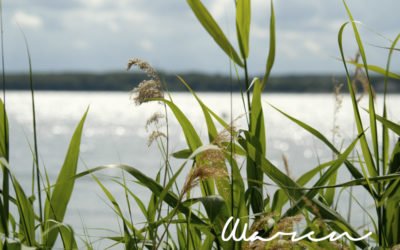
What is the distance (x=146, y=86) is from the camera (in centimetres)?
222

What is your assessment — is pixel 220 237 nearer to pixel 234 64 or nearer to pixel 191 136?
pixel 191 136

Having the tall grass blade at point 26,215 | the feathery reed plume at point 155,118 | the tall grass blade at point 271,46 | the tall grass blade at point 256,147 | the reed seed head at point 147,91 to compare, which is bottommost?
the tall grass blade at point 26,215

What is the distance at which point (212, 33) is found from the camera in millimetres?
2586

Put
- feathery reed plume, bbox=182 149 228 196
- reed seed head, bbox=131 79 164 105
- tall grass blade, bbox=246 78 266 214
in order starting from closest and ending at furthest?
feathery reed plume, bbox=182 149 228 196
reed seed head, bbox=131 79 164 105
tall grass blade, bbox=246 78 266 214

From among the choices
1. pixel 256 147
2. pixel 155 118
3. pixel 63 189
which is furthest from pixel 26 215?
pixel 256 147

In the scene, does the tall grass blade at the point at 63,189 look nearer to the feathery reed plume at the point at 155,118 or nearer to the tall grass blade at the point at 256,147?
the feathery reed plume at the point at 155,118

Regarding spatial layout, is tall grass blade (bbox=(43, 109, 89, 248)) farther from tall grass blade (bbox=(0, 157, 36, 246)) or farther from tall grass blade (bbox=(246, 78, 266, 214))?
tall grass blade (bbox=(246, 78, 266, 214))

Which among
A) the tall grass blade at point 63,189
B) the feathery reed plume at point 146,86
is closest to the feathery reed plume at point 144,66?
the feathery reed plume at point 146,86

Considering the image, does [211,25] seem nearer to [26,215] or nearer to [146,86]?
[146,86]

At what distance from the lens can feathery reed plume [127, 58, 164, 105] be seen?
7.28 ft

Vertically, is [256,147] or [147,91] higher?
[147,91]

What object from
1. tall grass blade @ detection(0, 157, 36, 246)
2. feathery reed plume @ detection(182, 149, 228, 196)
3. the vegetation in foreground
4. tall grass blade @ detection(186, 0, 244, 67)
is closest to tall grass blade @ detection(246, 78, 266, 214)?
the vegetation in foreground

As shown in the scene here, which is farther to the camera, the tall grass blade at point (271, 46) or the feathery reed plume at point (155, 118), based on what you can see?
the tall grass blade at point (271, 46)

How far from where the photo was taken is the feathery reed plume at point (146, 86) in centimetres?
222
